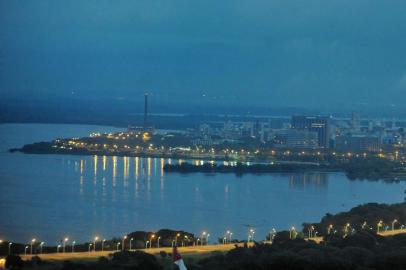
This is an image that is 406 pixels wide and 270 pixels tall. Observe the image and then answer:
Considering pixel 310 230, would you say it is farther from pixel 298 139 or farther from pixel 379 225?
pixel 298 139

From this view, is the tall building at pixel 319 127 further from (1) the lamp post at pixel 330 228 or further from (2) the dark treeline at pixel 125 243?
(2) the dark treeline at pixel 125 243

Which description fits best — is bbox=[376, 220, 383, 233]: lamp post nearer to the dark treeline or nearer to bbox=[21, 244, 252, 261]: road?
the dark treeline

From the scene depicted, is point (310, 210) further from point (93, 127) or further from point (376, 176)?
point (93, 127)

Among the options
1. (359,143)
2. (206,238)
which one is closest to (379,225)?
(206,238)

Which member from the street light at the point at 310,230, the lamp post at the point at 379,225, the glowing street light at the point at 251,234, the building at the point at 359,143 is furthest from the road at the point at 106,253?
the building at the point at 359,143

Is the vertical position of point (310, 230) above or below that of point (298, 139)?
below

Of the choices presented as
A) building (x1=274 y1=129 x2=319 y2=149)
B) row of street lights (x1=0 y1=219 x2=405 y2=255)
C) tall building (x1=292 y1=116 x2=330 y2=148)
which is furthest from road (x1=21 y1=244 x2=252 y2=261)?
tall building (x1=292 y1=116 x2=330 y2=148)

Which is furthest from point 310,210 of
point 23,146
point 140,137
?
point 140,137

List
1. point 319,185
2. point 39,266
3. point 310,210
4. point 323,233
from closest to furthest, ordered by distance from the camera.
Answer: point 39,266, point 323,233, point 310,210, point 319,185
